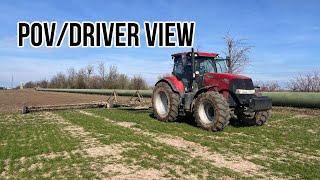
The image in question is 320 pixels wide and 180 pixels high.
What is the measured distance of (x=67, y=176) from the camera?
8.24 m

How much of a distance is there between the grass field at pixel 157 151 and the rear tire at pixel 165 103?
20.9 inches

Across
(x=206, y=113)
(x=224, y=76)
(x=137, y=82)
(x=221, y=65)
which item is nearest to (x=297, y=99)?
(x=221, y=65)

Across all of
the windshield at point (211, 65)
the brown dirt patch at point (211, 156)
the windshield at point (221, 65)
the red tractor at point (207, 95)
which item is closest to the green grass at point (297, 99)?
the red tractor at point (207, 95)

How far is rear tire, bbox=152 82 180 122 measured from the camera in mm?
15875

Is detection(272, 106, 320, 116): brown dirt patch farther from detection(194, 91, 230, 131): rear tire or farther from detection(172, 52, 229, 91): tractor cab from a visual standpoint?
detection(194, 91, 230, 131): rear tire

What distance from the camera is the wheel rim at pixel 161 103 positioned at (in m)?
17.0

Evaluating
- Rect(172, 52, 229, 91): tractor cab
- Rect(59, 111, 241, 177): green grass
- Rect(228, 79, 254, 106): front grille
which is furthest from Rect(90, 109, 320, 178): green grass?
Rect(172, 52, 229, 91): tractor cab

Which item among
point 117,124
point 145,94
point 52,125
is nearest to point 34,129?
point 52,125

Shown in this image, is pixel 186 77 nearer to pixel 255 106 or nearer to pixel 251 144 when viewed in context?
pixel 255 106

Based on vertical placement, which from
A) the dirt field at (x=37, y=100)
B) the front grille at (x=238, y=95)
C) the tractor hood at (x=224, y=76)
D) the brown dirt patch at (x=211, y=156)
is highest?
the tractor hood at (x=224, y=76)

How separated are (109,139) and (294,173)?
5.59 m

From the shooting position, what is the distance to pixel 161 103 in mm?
17359

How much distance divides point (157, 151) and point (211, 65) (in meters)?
6.16

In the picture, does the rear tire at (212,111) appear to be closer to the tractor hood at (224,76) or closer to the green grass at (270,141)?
the green grass at (270,141)
